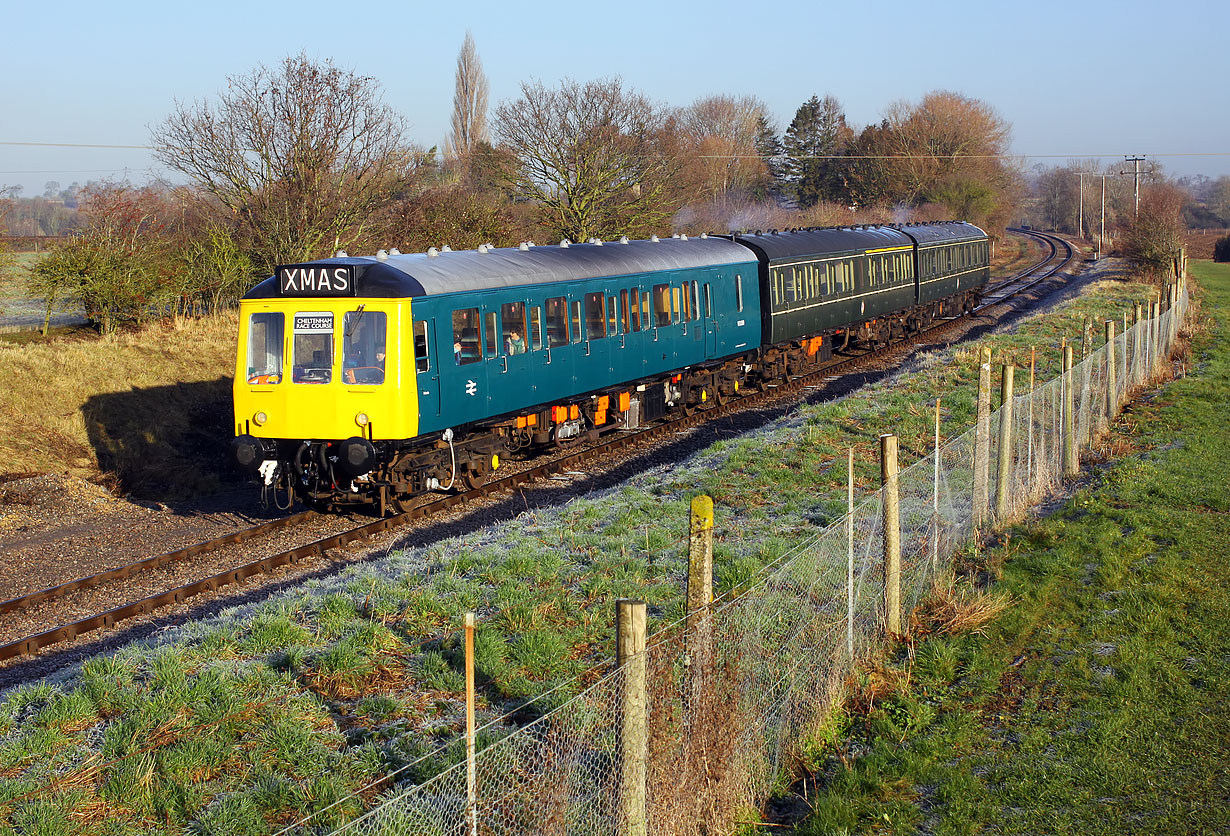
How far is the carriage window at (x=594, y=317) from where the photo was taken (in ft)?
56.5

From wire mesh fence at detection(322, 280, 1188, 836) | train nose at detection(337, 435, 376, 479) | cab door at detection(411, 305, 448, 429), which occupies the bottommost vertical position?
wire mesh fence at detection(322, 280, 1188, 836)

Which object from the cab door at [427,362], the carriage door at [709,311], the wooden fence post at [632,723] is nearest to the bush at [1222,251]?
the carriage door at [709,311]

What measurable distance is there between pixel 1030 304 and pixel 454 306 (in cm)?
3630

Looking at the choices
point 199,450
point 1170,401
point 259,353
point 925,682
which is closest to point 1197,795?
point 925,682

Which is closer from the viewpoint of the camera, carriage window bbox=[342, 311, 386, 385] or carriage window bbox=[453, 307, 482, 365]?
carriage window bbox=[342, 311, 386, 385]

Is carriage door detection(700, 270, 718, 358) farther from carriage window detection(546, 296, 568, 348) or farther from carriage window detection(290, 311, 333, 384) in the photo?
carriage window detection(290, 311, 333, 384)

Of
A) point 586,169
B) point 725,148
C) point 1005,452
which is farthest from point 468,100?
point 1005,452

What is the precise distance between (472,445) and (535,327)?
2065 mm

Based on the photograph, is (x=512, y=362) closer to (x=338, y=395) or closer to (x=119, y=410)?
(x=338, y=395)

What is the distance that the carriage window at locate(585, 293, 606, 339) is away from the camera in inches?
679

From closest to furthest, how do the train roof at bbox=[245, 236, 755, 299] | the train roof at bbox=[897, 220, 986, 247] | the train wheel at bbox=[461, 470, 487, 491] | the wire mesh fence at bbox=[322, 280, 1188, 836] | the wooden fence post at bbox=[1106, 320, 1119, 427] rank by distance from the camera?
the wire mesh fence at bbox=[322, 280, 1188, 836] < the train roof at bbox=[245, 236, 755, 299] < the train wheel at bbox=[461, 470, 487, 491] < the wooden fence post at bbox=[1106, 320, 1119, 427] < the train roof at bbox=[897, 220, 986, 247]

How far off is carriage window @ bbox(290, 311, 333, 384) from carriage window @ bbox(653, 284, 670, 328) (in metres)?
7.27


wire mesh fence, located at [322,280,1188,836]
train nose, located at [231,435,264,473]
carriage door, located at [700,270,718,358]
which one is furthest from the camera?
carriage door, located at [700,270,718,358]

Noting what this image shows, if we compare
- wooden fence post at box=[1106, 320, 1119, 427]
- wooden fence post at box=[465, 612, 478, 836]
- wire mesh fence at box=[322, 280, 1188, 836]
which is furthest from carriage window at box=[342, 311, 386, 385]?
wooden fence post at box=[1106, 320, 1119, 427]
